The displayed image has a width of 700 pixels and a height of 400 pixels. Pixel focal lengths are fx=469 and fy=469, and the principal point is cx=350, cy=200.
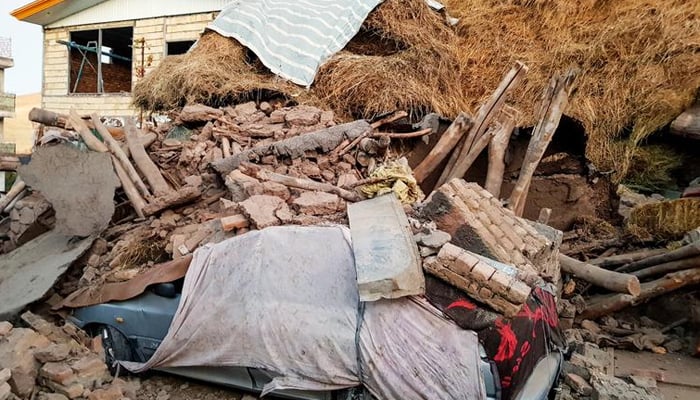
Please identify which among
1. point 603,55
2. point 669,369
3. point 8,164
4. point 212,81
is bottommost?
point 8,164

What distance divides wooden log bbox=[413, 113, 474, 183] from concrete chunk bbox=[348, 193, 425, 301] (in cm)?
261

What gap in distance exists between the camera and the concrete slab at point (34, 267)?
5020mm

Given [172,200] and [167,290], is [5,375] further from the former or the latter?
[172,200]

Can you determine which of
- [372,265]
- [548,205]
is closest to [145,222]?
[372,265]

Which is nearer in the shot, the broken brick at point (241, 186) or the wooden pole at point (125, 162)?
the broken brick at point (241, 186)

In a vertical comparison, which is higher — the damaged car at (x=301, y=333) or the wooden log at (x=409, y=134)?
the wooden log at (x=409, y=134)

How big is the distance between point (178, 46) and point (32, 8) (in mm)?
5435

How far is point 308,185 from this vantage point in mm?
5504

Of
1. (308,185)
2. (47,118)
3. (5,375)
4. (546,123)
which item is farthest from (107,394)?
(546,123)

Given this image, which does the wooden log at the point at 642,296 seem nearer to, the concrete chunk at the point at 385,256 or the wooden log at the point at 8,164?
the concrete chunk at the point at 385,256

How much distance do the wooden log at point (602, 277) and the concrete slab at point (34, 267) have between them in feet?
19.8

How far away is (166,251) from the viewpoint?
4984 millimetres

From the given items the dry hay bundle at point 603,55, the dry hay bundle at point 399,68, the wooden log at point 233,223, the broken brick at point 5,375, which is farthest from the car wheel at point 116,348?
the dry hay bundle at point 603,55

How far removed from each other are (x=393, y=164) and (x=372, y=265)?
97.9 inches
